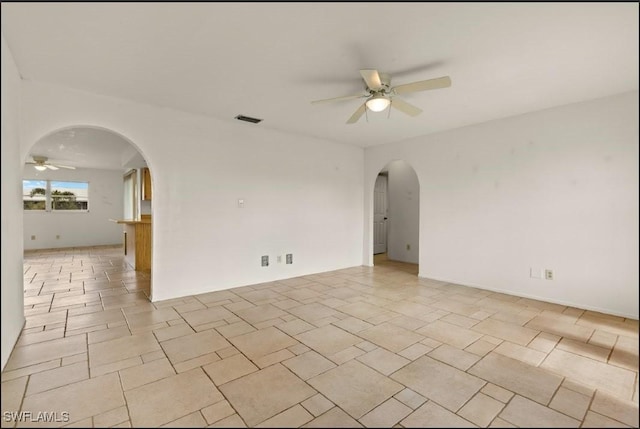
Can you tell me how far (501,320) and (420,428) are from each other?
2.08 m

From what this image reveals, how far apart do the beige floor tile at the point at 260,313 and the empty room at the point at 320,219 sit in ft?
0.11

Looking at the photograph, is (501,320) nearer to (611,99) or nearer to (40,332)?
(611,99)

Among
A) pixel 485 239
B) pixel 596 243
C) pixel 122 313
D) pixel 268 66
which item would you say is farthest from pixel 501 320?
pixel 122 313

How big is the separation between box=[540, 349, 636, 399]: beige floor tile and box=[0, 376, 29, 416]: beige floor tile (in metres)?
3.43

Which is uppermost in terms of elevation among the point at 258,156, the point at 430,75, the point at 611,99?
the point at 430,75

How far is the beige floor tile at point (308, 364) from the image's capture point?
2158mm

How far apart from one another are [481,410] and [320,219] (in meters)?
4.00

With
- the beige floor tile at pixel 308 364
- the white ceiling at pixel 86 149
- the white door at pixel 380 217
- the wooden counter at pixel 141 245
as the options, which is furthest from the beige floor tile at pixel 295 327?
the white door at pixel 380 217

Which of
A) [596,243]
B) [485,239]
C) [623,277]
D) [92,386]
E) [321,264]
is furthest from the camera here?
[321,264]

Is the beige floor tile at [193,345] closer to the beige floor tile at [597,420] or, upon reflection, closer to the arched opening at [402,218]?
the beige floor tile at [597,420]

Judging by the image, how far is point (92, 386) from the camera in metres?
1.95

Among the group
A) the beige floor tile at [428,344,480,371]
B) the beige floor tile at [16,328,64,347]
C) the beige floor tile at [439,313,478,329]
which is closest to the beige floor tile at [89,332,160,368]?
the beige floor tile at [16,328,64,347]

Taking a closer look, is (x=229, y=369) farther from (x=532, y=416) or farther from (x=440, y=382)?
(x=532, y=416)

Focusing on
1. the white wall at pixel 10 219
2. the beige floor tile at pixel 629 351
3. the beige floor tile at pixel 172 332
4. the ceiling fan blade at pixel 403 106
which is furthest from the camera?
the ceiling fan blade at pixel 403 106
